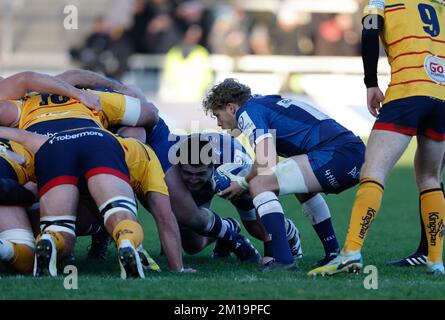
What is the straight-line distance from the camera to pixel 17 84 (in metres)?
7.31

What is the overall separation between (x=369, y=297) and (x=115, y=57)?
15.4 meters

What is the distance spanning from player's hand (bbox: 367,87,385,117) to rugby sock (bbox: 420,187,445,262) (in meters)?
0.67

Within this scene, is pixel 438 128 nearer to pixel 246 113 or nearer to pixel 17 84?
Result: pixel 246 113

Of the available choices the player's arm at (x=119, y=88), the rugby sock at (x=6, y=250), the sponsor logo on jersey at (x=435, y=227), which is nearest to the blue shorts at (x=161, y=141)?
the player's arm at (x=119, y=88)

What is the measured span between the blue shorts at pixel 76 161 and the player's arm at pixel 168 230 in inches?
13.7

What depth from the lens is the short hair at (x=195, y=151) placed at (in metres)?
7.25

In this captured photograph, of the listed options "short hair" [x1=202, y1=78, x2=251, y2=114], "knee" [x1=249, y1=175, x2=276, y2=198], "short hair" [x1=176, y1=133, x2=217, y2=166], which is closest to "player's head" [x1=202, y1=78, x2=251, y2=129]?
"short hair" [x1=202, y1=78, x2=251, y2=114]

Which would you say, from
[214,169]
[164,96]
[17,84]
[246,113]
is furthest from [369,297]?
[164,96]

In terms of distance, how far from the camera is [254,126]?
6.65 meters

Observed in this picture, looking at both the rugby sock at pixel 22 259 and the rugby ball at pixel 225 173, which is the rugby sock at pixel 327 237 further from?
the rugby sock at pixel 22 259

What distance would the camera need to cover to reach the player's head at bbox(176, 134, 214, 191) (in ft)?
23.8

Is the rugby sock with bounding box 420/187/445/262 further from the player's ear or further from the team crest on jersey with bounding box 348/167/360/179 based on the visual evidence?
the player's ear

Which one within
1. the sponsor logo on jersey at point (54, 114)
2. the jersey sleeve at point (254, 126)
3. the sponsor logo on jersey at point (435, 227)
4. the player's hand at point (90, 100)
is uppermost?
the player's hand at point (90, 100)

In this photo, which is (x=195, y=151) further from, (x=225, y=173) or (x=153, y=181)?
(x=153, y=181)
